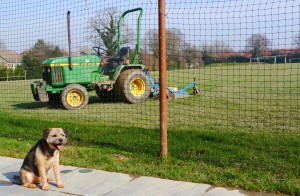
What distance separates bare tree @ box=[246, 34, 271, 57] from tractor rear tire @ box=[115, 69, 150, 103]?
692 centimetres

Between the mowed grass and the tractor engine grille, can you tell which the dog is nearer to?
the mowed grass

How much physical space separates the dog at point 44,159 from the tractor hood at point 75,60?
295 inches

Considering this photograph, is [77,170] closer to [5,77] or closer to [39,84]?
[39,84]

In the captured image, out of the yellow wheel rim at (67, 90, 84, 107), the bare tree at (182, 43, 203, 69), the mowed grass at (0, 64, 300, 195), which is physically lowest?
the mowed grass at (0, 64, 300, 195)

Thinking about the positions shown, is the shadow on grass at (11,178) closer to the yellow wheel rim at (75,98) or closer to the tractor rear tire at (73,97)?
the tractor rear tire at (73,97)

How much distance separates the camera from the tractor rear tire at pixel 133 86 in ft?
40.1

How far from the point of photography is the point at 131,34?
29.5ft

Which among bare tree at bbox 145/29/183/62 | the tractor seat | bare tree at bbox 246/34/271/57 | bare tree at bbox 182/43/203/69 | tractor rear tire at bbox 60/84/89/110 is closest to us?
bare tree at bbox 246/34/271/57

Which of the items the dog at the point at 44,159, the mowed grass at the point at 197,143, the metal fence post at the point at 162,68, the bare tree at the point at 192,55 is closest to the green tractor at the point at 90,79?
the mowed grass at the point at 197,143

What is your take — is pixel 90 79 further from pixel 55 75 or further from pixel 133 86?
pixel 133 86

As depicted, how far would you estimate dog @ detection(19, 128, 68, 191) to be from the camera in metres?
4.37

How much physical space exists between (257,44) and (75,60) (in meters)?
7.55

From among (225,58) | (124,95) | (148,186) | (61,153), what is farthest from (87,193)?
(124,95)

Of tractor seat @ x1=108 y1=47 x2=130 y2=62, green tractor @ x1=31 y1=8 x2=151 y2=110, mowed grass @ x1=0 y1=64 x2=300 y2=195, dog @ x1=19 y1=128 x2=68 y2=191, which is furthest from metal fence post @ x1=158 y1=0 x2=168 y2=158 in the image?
tractor seat @ x1=108 y1=47 x2=130 y2=62
